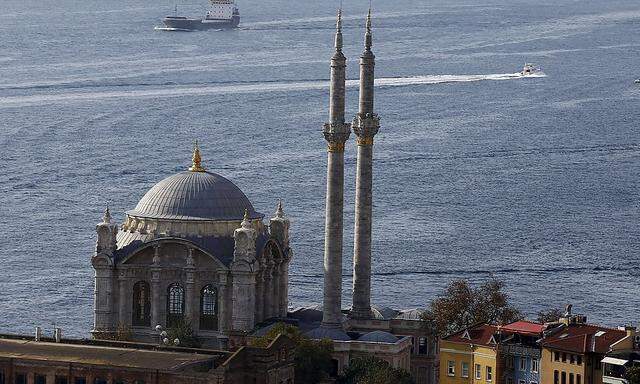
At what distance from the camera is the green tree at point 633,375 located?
8431 centimetres

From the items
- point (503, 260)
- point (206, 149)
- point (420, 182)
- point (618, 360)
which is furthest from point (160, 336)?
point (206, 149)

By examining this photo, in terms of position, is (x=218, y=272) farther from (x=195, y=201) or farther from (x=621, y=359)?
(x=621, y=359)

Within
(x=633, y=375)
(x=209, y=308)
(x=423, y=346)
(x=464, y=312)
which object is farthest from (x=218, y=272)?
(x=633, y=375)

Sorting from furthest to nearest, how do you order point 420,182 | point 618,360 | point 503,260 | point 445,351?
point 420,182
point 503,260
point 445,351
point 618,360

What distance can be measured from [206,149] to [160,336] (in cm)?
8846

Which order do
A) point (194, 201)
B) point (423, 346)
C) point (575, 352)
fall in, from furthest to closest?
point (423, 346)
point (194, 201)
point (575, 352)

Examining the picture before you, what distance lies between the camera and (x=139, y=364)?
7944cm

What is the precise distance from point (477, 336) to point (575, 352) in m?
6.09

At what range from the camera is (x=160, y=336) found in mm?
95812

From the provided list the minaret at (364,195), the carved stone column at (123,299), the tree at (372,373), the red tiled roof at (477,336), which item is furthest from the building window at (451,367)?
the carved stone column at (123,299)

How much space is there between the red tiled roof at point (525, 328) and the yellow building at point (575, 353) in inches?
29.8

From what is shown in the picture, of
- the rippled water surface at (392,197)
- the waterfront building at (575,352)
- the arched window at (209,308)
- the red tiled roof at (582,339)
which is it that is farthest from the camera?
the rippled water surface at (392,197)

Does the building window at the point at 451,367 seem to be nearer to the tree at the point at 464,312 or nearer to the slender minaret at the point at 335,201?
the tree at the point at 464,312

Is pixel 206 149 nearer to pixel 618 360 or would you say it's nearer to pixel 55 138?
pixel 55 138
